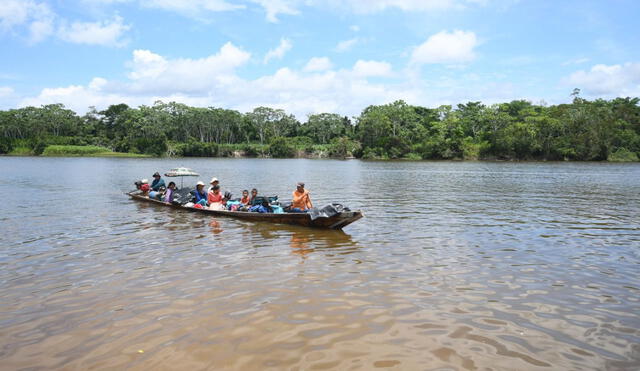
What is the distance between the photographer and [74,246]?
11438 millimetres

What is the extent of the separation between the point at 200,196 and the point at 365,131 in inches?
3928

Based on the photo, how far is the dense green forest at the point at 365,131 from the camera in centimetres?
8919

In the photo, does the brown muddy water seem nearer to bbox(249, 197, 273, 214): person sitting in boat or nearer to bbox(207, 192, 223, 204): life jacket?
bbox(249, 197, 273, 214): person sitting in boat

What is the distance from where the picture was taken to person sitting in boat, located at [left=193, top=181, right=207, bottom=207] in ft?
58.7

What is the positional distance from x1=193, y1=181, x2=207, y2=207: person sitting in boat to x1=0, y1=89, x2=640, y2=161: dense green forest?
283 feet

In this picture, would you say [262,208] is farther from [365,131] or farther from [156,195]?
[365,131]

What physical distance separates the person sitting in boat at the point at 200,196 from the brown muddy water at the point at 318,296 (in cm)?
277

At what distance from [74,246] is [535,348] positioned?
11.3m

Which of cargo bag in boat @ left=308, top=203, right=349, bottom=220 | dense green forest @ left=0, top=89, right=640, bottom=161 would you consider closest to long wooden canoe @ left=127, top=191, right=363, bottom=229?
cargo bag in boat @ left=308, top=203, right=349, bottom=220

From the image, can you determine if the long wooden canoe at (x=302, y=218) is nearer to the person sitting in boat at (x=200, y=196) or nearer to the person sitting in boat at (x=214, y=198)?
the person sitting in boat at (x=214, y=198)

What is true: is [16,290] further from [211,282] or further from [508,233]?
[508,233]

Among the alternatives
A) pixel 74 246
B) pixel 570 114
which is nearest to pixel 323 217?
pixel 74 246

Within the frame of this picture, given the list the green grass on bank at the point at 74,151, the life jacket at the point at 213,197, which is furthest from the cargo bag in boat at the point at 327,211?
the green grass on bank at the point at 74,151

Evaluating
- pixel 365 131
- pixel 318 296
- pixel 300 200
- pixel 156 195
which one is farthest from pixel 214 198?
pixel 365 131
